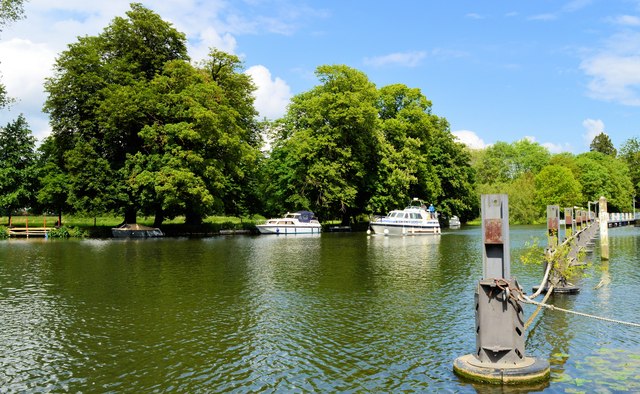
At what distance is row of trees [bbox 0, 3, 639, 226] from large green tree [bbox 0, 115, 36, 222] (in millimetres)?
130

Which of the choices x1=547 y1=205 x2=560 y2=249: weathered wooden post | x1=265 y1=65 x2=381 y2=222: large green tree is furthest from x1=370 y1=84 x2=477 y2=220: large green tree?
x1=547 y1=205 x2=560 y2=249: weathered wooden post

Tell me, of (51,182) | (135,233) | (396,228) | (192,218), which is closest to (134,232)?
(135,233)

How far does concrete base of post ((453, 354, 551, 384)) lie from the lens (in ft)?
25.6

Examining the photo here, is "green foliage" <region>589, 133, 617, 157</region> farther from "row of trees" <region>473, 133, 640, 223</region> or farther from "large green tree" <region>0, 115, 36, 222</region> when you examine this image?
"large green tree" <region>0, 115, 36, 222</region>

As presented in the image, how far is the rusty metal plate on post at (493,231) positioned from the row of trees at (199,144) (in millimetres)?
42234

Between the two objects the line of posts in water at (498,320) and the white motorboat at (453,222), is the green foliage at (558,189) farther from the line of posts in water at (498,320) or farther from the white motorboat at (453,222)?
the line of posts in water at (498,320)

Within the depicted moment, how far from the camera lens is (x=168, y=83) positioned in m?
53.1

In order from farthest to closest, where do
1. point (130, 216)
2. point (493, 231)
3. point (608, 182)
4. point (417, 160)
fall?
point (608, 182), point (417, 160), point (130, 216), point (493, 231)

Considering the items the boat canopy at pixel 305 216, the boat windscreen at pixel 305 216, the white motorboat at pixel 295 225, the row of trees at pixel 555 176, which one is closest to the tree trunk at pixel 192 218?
the white motorboat at pixel 295 225

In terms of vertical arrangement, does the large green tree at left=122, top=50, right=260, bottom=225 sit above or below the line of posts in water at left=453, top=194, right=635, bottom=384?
above

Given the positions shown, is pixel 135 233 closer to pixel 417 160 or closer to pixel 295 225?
pixel 295 225

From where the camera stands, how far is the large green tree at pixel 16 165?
54.4 meters

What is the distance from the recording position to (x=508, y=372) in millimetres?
7840

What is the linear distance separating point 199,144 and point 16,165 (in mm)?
21623
